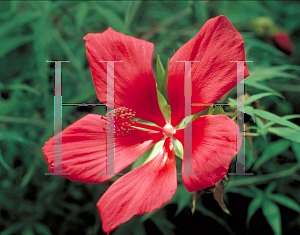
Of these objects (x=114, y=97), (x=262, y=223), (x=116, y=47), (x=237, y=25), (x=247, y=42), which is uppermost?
(x=237, y=25)

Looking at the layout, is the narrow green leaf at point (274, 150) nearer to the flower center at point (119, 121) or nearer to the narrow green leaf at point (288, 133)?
the narrow green leaf at point (288, 133)

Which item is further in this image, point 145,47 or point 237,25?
point 237,25

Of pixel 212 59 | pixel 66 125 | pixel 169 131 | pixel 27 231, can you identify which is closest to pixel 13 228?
pixel 27 231

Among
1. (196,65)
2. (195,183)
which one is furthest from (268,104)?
(195,183)

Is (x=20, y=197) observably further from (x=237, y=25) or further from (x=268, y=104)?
(x=237, y=25)

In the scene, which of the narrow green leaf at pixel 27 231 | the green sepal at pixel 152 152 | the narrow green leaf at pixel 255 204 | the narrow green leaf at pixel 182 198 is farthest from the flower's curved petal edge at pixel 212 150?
the narrow green leaf at pixel 27 231

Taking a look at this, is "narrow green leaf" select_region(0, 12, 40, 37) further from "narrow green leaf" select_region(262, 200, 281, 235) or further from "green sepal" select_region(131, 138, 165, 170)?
"narrow green leaf" select_region(262, 200, 281, 235)

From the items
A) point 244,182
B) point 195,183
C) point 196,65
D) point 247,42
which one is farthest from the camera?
point 247,42

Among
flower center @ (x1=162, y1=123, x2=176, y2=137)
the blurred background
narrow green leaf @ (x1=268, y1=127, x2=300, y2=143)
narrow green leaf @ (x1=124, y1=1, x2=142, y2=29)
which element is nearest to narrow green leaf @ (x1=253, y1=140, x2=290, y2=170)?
the blurred background
